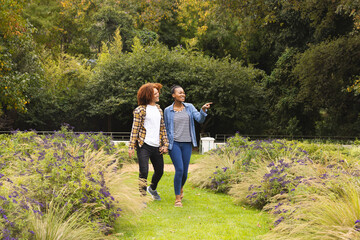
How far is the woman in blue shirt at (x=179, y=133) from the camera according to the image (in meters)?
7.02

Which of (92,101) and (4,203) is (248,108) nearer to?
(92,101)

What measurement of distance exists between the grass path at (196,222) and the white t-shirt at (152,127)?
1085 millimetres

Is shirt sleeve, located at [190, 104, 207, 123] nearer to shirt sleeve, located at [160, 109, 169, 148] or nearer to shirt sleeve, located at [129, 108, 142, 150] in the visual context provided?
shirt sleeve, located at [160, 109, 169, 148]

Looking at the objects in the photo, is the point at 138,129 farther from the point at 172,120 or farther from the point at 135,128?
the point at 172,120

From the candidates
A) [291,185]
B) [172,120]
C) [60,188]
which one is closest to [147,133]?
[172,120]

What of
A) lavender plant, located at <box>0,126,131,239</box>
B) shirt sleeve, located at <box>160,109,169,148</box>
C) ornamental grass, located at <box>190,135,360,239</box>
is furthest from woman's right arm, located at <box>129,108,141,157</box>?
ornamental grass, located at <box>190,135,360,239</box>

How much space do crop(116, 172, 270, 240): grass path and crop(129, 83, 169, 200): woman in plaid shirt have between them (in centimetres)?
74

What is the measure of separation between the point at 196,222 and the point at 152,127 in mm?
1782

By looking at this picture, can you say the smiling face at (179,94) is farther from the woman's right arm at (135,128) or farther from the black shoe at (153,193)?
the black shoe at (153,193)

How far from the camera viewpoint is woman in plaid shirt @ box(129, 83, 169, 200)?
6.76 m

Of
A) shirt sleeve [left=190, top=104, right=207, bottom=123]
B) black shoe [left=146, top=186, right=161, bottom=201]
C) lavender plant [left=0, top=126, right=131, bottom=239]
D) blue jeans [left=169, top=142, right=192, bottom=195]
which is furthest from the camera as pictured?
black shoe [left=146, top=186, right=161, bottom=201]

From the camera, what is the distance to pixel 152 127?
6855mm

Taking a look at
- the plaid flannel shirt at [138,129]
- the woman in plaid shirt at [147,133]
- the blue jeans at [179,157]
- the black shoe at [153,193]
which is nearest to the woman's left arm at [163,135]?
the woman in plaid shirt at [147,133]

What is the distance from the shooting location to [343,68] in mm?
19047
